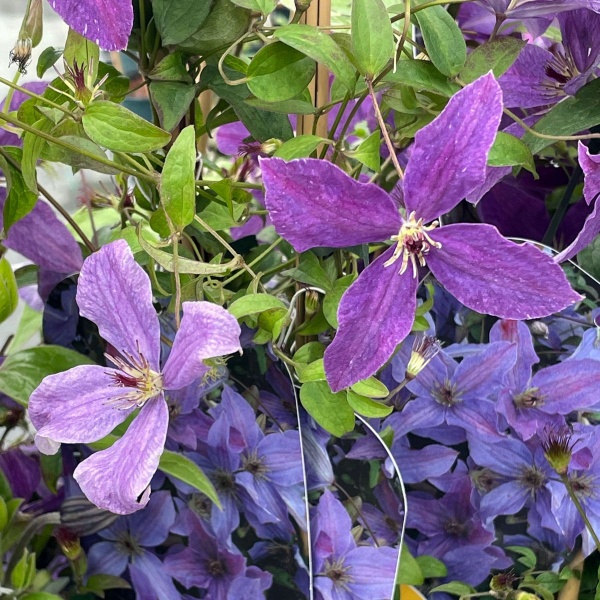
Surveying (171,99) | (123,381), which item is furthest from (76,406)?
(171,99)

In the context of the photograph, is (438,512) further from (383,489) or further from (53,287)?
(53,287)

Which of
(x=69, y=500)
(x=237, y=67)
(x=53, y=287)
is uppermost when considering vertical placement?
(x=237, y=67)

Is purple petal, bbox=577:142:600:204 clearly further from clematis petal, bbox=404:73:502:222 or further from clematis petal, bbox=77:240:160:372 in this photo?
clematis petal, bbox=77:240:160:372

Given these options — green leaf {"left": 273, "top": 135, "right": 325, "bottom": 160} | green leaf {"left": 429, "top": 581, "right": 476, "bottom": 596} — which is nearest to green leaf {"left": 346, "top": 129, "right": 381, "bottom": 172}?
green leaf {"left": 273, "top": 135, "right": 325, "bottom": 160}

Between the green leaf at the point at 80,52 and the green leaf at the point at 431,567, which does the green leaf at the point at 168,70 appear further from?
the green leaf at the point at 431,567

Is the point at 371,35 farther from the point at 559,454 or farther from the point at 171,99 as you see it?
the point at 559,454

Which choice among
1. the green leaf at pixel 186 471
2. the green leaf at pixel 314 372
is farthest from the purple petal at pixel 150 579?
the green leaf at pixel 314 372

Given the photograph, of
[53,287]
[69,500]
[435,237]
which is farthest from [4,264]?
[435,237]
